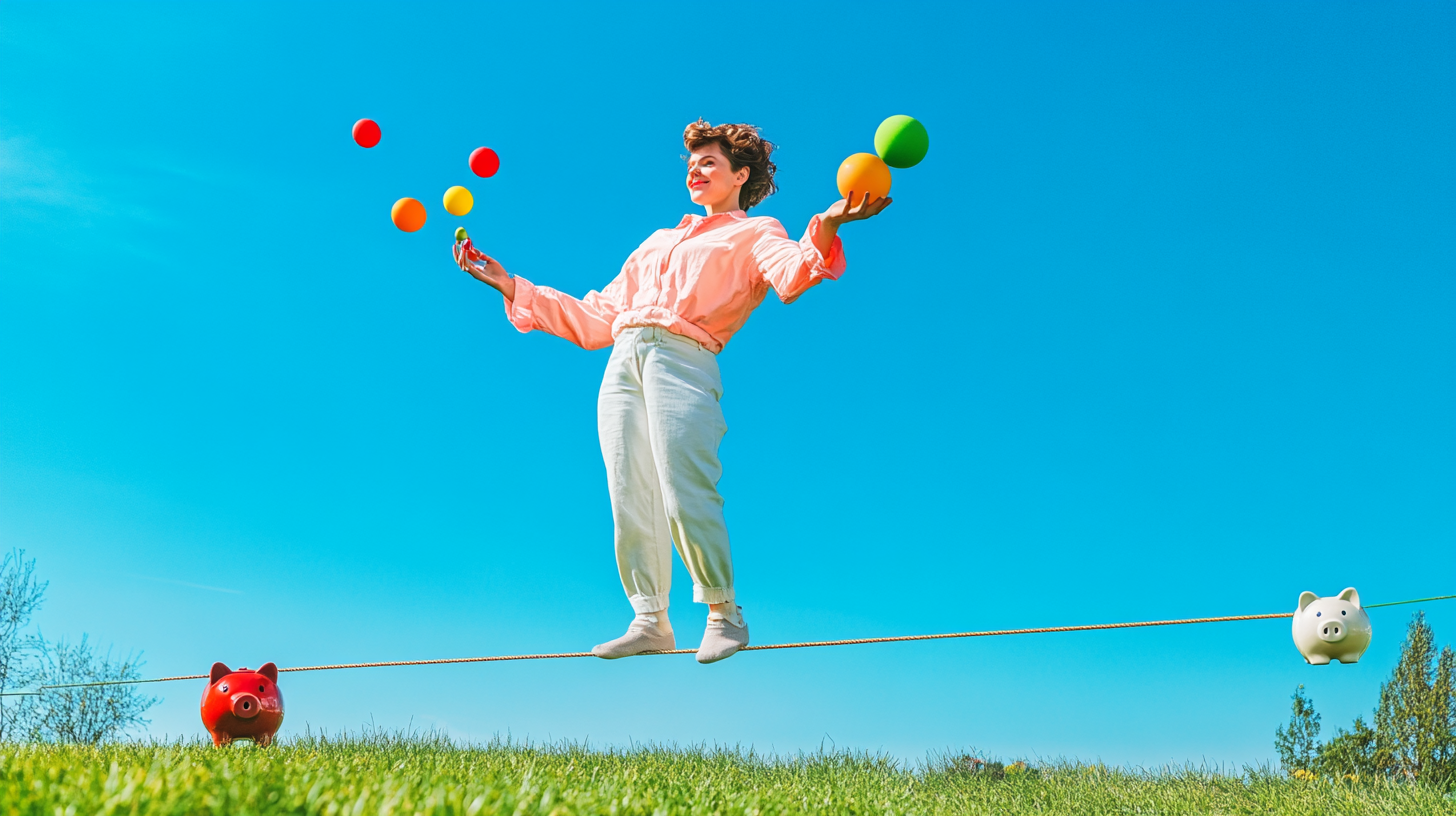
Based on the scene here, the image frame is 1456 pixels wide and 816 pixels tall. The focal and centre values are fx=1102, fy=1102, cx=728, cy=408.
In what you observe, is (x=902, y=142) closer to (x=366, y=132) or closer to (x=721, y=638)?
(x=721, y=638)

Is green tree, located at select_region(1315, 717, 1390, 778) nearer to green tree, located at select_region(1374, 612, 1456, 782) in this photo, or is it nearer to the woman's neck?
green tree, located at select_region(1374, 612, 1456, 782)

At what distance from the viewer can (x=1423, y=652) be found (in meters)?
8.42

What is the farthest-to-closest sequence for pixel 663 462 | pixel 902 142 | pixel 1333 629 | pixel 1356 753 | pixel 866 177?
1. pixel 1356 753
2. pixel 663 462
3. pixel 902 142
4. pixel 866 177
5. pixel 1333 629

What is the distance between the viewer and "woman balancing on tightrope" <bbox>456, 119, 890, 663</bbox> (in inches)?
161

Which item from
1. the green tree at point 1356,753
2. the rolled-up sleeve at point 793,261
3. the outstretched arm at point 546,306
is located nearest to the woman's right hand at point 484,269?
the outstretched arm at point 546,306

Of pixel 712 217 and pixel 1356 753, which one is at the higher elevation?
pixel 712 217

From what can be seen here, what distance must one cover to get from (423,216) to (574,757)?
248cm

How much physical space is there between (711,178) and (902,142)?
3.23ft

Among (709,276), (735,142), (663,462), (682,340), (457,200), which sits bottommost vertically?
(663,462)

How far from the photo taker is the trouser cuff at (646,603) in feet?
14.1

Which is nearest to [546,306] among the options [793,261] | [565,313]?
[565,313]

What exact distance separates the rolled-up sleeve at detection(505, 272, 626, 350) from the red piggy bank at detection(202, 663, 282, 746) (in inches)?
77.4

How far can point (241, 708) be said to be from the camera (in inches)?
188

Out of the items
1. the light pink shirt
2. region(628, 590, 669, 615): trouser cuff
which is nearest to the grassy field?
region(628, 590, 669, 615): trouser cuff
